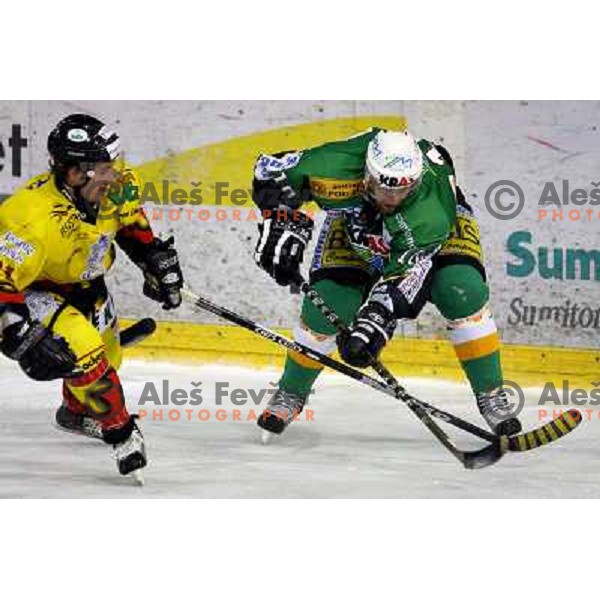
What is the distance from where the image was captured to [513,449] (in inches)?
227

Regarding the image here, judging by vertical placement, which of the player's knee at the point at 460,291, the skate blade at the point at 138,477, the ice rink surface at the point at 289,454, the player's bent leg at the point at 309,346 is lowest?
the ice rink surface at the point at 289,454

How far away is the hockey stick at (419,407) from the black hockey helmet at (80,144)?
570 mm

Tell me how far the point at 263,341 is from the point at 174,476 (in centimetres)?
147

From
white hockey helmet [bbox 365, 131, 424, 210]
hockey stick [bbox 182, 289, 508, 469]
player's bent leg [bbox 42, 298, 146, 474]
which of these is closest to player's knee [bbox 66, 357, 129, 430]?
player's bent leg [bbox 42, 298, 146, 474]

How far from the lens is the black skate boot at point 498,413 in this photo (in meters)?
5.81

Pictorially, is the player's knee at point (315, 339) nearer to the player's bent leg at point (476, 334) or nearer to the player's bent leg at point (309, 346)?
the player's bent leg at point (309, 346)

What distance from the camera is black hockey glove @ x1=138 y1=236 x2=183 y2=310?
5598 mm

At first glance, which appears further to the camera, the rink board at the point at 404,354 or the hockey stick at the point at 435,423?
the rink board at the point at 404,354

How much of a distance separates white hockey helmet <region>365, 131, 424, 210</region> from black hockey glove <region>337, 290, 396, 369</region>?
0.98 ft

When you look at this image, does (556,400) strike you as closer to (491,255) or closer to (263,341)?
(491,255)

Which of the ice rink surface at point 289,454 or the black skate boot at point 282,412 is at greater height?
the black skate boot at point 282,412

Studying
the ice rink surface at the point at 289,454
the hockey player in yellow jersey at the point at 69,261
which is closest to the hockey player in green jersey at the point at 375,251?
the ice rink surface at the point at 289,454

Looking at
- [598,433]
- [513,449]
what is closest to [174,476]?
[513,449]

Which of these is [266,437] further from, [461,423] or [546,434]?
[546,434]
